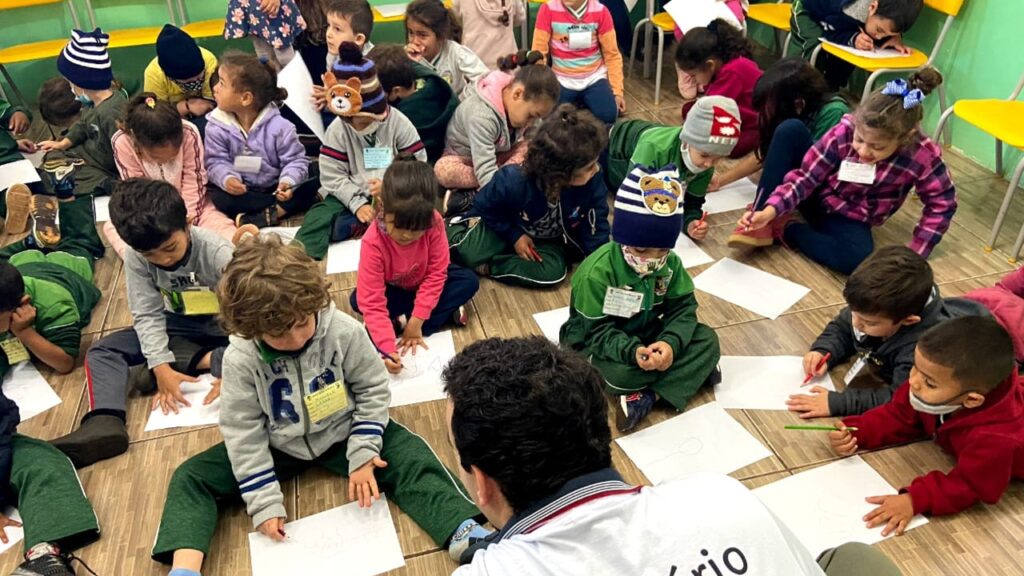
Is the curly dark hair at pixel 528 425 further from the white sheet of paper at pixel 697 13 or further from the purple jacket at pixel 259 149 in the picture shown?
the white sheet of paper at pixel 697 13

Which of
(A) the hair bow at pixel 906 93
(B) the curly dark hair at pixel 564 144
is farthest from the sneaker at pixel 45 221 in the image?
(A) the hair bow at pixel 906 93

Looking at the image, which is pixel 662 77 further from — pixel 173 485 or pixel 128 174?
pixel 173 485

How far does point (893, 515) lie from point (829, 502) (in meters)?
0.14

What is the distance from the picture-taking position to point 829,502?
1.75 metres

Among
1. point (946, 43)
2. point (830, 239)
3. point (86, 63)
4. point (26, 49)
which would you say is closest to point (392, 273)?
point (830, 239)

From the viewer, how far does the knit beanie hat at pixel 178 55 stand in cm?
323

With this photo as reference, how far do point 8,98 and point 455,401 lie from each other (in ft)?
14.8

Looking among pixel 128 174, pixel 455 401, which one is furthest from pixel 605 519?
pixel 128 174

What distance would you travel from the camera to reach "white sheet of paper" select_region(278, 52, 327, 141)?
315cm

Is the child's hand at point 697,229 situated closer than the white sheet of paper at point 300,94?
Yes

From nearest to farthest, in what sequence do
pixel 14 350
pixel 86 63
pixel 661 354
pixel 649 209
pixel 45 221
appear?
pixel 649 209, pixel 661 354, pixel 14 350, pixel 45 221, pixel 86 63

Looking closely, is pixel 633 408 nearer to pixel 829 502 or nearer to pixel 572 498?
pixel 829 502

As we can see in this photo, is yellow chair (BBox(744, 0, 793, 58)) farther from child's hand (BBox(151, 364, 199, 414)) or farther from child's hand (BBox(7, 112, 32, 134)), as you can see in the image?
child's hand (BBox(7, 112, 32, 134))

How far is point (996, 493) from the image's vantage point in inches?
66.6
